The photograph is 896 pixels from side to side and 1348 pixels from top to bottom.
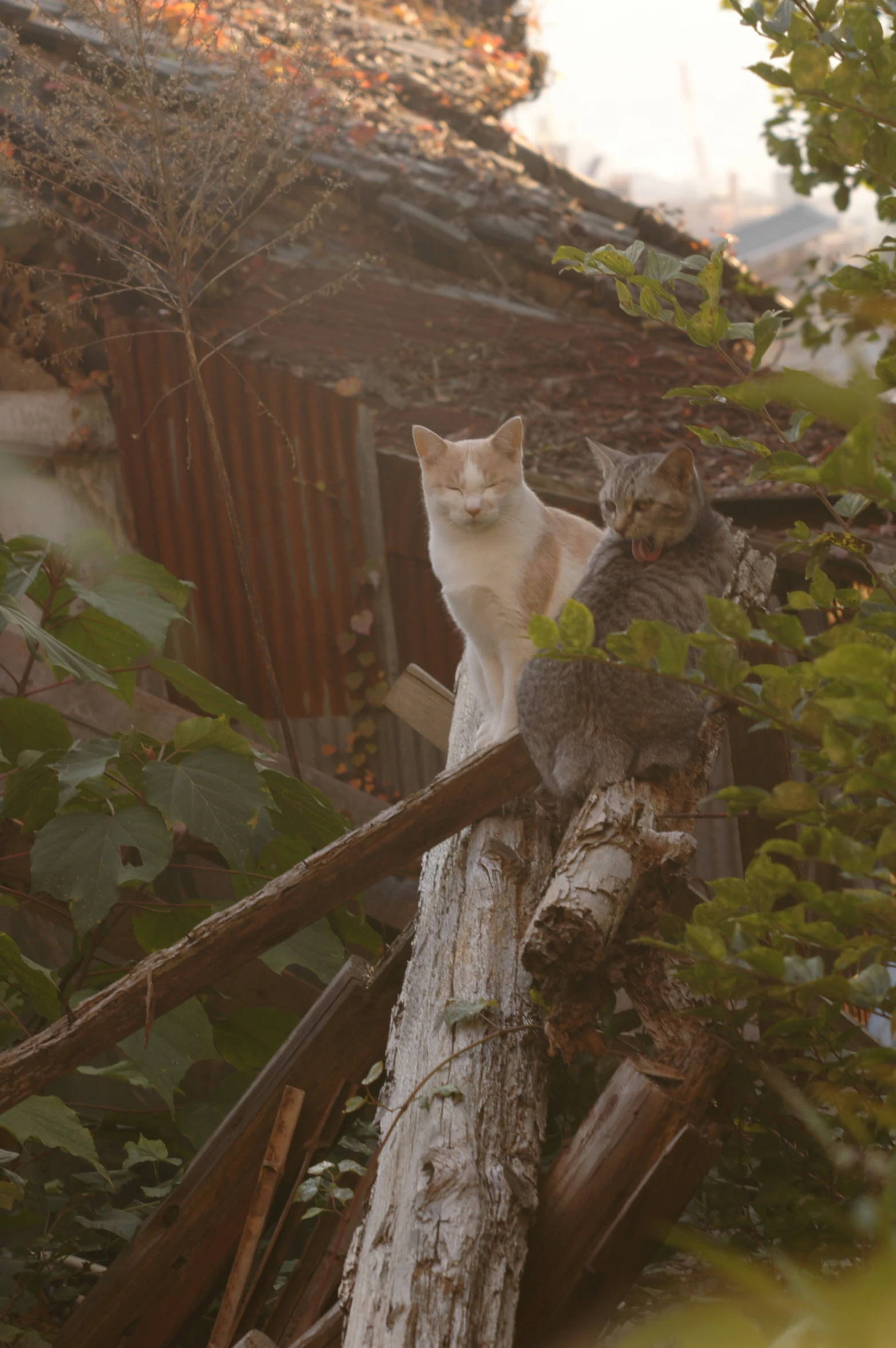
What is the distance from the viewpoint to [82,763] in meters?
2.10

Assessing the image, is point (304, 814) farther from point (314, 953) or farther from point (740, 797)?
point (740, 797)

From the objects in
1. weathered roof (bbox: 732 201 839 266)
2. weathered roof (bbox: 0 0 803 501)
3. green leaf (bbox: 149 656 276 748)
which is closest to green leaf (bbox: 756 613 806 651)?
green leaf (bbox: 149 656 276 748)

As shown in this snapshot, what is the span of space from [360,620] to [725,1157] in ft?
11.4

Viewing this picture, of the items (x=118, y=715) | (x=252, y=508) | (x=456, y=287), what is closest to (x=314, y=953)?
(x=118, y=715)

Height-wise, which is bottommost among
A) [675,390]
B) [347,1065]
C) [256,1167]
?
[256,1167]

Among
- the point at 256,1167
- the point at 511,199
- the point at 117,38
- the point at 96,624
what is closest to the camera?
the point at 256,1167

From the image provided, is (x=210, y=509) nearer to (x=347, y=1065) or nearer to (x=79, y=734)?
(x=79, y=734)

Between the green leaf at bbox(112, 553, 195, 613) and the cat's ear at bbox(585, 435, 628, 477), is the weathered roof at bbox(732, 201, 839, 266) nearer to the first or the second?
the cat's ear at bbox(585, 435, 628, 477)

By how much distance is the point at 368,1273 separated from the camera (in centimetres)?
126

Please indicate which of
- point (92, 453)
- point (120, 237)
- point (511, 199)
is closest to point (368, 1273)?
point (92, 453)

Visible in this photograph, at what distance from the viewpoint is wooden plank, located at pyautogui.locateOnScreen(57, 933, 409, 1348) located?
2006mm

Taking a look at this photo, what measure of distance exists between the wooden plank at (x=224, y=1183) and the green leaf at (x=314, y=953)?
0.17 feet

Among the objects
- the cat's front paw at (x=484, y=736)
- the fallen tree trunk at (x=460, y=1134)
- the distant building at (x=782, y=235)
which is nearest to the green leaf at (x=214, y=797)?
the fallen tree trunk at (x=460, y=1134)

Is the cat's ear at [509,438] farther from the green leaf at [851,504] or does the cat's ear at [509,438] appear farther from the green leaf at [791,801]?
the green leaf at [791,801]
